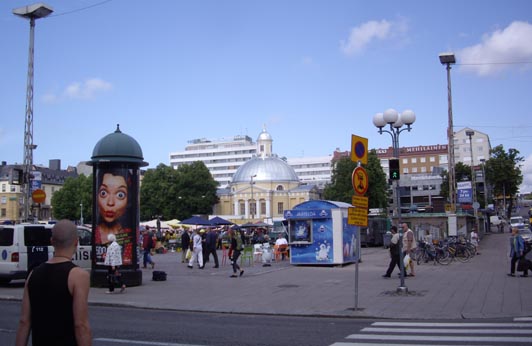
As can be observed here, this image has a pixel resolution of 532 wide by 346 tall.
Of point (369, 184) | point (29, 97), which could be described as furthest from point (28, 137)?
point (369, 184)

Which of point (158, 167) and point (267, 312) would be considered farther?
point (158, 167)

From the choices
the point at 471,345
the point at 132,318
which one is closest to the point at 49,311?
the point at 471,345

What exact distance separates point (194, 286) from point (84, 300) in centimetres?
1542

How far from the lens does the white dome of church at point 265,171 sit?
387 feet

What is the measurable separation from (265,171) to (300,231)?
9188 centimetres

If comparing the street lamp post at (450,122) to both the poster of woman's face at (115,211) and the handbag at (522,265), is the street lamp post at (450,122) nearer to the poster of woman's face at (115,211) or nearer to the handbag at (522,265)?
the handbag at (522,265)

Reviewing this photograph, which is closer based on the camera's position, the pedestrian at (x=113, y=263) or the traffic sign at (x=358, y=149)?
the traffic sign at (x=358, y=149)

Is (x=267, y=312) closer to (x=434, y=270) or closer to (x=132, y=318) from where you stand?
(x=132, y=318)

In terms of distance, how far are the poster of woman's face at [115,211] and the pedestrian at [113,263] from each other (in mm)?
735

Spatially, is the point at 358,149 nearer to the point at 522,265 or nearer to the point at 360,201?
the point at 360,201

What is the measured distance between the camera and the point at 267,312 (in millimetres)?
13469

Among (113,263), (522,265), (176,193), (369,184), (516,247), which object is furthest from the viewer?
(176,193)

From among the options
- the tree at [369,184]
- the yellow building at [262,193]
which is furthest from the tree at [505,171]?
the yellow building at [262,193]

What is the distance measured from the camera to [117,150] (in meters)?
18.7
